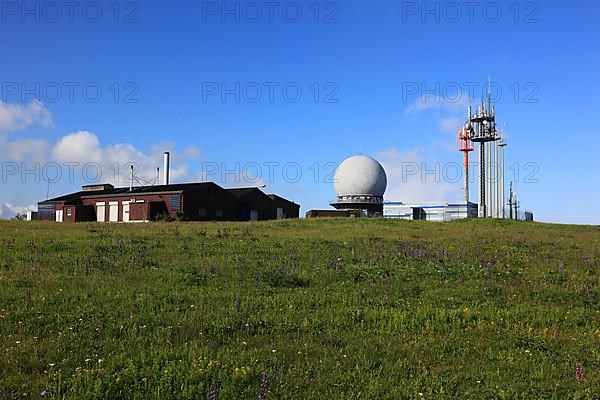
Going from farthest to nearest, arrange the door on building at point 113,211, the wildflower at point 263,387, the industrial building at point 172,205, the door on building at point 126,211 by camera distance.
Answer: the door on building at point 113,211
the door on building at point 126,211
the industrial building at point 172,205
the wildflower at point 263,387

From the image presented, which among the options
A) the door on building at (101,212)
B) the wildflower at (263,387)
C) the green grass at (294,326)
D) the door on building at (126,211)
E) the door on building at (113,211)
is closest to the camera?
the wildflower at (263,387)

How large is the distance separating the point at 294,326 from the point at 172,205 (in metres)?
50.1

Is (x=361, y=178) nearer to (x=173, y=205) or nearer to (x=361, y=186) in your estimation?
(x=361, y=186)

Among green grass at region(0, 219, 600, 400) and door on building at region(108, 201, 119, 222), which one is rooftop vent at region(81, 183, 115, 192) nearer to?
door on building at region(108, 201, 119, 222)

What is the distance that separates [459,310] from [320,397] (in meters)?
5.15

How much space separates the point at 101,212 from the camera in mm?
Answer: 64562

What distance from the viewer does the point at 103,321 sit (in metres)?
8.86

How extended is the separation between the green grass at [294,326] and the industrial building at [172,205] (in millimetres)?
40440

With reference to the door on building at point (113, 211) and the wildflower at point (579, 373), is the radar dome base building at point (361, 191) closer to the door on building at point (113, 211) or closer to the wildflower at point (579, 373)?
the door on building at point (113, 211)

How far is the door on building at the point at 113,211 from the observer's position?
6197cm

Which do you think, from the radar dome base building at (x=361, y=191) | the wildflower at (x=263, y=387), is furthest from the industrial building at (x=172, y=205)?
the wildflower at (x=263, y=387)

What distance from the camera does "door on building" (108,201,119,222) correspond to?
62.0 m

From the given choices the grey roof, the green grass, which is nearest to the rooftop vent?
the grey roof

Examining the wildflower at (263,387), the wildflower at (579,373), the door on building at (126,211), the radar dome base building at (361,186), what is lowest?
the wildflower at (579,373)
